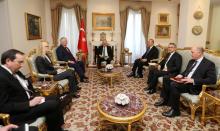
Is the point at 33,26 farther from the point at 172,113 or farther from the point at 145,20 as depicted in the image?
the point at 172,113

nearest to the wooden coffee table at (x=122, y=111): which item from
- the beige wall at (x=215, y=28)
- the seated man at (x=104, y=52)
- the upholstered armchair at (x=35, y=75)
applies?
the upholstered armchair at (x=35, y=75)

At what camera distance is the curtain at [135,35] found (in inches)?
326

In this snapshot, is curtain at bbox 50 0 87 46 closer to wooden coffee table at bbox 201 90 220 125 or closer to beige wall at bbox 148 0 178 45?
beige wall at bbox 148 0 178 45

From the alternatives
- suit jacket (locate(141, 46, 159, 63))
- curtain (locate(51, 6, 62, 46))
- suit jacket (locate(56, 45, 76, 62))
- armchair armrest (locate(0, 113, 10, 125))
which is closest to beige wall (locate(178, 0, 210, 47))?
suit jacket (locate(141, 46, 159, 63))

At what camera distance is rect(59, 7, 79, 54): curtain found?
785 centimetres

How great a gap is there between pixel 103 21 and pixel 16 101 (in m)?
6.41

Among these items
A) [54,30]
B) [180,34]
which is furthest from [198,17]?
[54,30]

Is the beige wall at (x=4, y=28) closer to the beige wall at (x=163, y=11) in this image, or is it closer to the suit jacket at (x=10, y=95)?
the suit jacket at (x=10, y=95)

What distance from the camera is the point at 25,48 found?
18.6ft

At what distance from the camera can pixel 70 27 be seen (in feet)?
26.2

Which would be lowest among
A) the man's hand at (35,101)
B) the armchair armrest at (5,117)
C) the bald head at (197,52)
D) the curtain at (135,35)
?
the armchair armrest at (5,117)

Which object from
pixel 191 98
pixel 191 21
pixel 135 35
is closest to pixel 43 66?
pixel 191 98

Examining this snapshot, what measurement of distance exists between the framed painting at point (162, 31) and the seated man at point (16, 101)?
723 centimetres

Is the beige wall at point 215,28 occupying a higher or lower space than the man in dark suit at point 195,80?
higher
